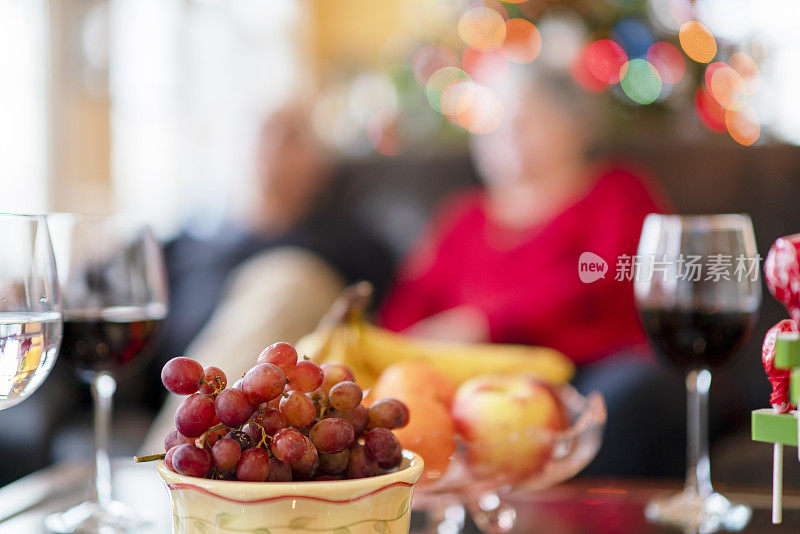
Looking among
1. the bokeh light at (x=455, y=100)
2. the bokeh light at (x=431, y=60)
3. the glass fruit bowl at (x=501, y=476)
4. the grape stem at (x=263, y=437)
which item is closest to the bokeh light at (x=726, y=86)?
the bokeh light at (x=455, y=100)

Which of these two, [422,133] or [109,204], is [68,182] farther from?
[422,133]

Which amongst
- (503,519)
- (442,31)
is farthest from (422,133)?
(503,519)

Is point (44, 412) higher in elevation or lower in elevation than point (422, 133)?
lower

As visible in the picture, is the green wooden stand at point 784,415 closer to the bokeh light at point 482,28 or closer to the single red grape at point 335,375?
the single red grape at point 335,375

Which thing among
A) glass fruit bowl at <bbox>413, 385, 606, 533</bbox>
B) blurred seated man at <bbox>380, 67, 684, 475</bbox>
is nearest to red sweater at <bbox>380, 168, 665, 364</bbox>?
blurred seated man at <bbox>380, 67, 684, 475</bbox>

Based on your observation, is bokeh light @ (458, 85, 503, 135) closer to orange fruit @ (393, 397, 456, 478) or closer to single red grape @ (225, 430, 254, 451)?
orange fruit @ (393, 397, 456, 478)

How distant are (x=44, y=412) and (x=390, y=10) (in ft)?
18.0

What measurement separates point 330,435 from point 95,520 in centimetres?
40

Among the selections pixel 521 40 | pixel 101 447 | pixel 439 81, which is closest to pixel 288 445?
pixel 101 447

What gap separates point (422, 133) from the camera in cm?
425

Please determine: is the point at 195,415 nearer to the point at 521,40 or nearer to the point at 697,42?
the point at 697,42

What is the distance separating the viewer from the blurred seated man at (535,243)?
1.94m

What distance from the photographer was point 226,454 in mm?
458

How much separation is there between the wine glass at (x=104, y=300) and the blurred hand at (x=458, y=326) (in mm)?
1251
